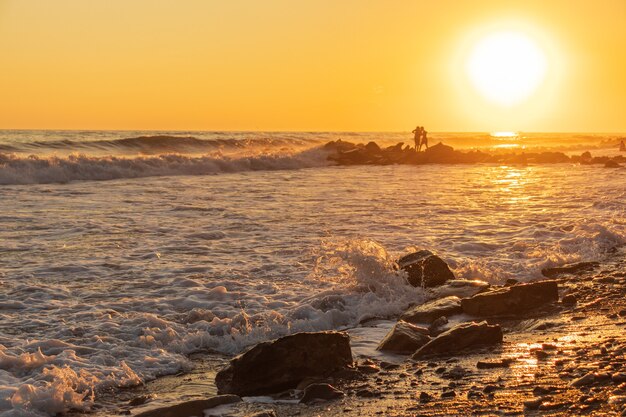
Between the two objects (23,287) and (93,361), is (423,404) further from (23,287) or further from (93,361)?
(23,287)

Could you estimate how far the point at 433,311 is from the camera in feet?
30.0

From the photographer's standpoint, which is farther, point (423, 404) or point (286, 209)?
point (286, 209)

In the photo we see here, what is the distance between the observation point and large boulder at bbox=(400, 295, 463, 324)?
357 inches

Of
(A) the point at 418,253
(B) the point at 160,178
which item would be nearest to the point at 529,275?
(A) the point at 418,253

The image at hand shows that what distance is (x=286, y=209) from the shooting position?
63.7 ft

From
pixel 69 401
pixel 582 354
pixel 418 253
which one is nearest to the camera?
pixel 69 401

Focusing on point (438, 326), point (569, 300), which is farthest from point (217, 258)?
point (569, 300)

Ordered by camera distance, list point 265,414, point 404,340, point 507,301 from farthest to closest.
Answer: point 507,301
point 404,340
point 265,414

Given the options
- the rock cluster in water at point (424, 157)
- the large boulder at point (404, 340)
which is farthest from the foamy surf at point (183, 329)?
the rock cluster in water at point (424, 157)

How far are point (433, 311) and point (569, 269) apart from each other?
3906 millimetres

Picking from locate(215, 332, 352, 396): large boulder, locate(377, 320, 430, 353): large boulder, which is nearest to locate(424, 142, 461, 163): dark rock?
locate(377, 320, 430, 353): large boulder

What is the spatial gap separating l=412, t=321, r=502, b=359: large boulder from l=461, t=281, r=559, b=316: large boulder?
1.36 meters

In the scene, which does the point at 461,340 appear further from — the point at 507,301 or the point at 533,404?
the point at 533,404

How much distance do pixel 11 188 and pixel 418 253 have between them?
19.6 metres
